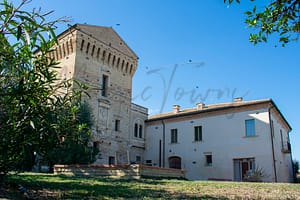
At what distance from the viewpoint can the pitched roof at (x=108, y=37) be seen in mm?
24609

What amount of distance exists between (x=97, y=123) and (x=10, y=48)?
71.1ft

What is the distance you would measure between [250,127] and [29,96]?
21972 millimetres

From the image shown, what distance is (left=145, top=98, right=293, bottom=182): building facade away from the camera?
72.9 ft

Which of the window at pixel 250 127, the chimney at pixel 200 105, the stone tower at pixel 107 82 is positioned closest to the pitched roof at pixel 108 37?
the stone tower at pixel 107 82

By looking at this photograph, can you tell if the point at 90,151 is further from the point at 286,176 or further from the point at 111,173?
the point at 286,176

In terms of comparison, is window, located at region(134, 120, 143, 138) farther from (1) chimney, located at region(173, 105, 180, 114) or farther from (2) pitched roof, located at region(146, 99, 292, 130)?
(1) chimney, located at region(173, 105, 180, 114)

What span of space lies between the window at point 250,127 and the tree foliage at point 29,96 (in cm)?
1928

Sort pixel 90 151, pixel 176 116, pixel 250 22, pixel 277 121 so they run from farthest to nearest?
pixel 176 116, pixel 277 121, pixel 90 151, pixel 250 22

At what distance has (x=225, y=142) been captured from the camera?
24141mm

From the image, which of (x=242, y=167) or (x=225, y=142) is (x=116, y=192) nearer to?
(x=242, y=167)

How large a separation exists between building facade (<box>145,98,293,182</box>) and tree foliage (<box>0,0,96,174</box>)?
18979 mm

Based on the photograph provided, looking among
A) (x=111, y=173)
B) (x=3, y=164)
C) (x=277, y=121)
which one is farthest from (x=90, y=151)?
(x=277, y=121)

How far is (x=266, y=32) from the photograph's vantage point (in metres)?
5.34

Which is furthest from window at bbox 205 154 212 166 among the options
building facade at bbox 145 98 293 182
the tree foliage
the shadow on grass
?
the tree foliage
